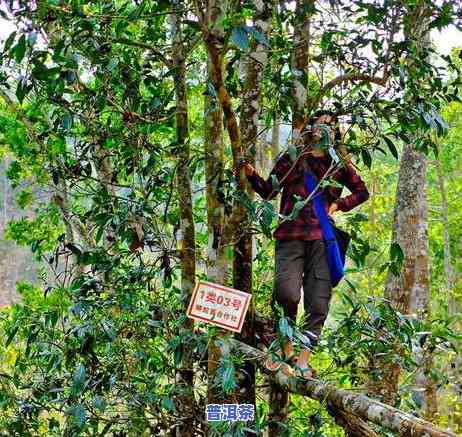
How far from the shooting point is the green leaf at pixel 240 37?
1928mm

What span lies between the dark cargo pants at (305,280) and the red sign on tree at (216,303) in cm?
60

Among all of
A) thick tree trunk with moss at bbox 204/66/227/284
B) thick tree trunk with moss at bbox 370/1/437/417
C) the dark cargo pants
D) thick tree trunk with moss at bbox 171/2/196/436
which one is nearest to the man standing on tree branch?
the dark cargo pants

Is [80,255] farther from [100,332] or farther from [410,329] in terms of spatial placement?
[410,329]

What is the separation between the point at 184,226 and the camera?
10.9 feet

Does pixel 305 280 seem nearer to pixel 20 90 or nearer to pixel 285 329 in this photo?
pixel 285 329

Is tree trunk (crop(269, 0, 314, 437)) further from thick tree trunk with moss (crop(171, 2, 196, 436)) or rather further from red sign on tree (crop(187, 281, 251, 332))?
red sign on tree (crop(187, 281, 251, 332))

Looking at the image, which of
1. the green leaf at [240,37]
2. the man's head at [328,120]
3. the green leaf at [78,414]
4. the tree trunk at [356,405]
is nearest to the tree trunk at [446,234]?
the man's head at [328,120]

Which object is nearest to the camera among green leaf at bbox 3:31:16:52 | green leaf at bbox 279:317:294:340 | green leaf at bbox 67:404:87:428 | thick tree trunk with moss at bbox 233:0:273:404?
green leaf at bbox 3:31:16:52

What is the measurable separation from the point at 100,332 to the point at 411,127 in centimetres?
160

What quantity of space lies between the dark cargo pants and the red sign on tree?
599 mm

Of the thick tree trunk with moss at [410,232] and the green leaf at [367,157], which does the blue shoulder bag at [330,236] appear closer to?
the green leaf at [367,157]

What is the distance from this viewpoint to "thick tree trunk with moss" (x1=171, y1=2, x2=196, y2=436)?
3113 millimetres

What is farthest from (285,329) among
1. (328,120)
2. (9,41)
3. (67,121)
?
(9,41)

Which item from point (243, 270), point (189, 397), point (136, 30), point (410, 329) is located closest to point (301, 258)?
point (243, 270)
